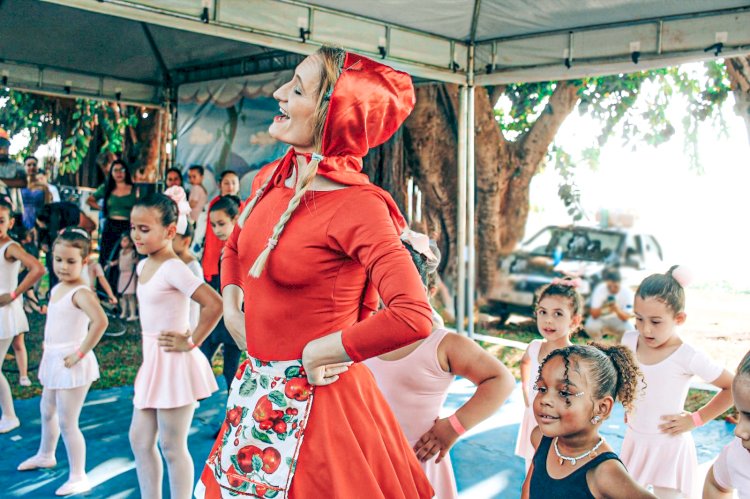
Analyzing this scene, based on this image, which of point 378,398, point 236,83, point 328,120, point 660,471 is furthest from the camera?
point 236,83

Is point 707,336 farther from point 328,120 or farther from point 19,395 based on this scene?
point 328,120

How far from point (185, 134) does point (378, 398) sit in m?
8.09

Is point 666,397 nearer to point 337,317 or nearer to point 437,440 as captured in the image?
point 437,440

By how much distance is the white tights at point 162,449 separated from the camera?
9.90ft

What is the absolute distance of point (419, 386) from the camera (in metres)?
2.23

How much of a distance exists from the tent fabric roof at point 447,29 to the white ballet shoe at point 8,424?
8.90 ft

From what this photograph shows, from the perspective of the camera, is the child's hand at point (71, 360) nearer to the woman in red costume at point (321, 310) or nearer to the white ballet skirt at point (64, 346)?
the white ballet skirt at point (64, 346)

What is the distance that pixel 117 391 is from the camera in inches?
231

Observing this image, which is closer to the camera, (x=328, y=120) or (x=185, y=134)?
(x=328, y=120)

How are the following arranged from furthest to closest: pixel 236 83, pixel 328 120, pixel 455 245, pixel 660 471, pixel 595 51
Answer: pixel 455 245, pixel 236 83, pixel 595 51, pixel 660 471, pixel 328 120

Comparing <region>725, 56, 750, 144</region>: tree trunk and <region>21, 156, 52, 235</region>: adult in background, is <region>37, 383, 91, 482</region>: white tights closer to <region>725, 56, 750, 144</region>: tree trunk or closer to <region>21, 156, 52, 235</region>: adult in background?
<region>21, 156, 52, 235</region>: adult in background

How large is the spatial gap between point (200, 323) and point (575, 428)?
181cm

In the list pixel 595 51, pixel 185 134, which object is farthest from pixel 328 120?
pixel 185 134

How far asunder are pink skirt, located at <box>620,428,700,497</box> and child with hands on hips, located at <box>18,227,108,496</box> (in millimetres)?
2636
